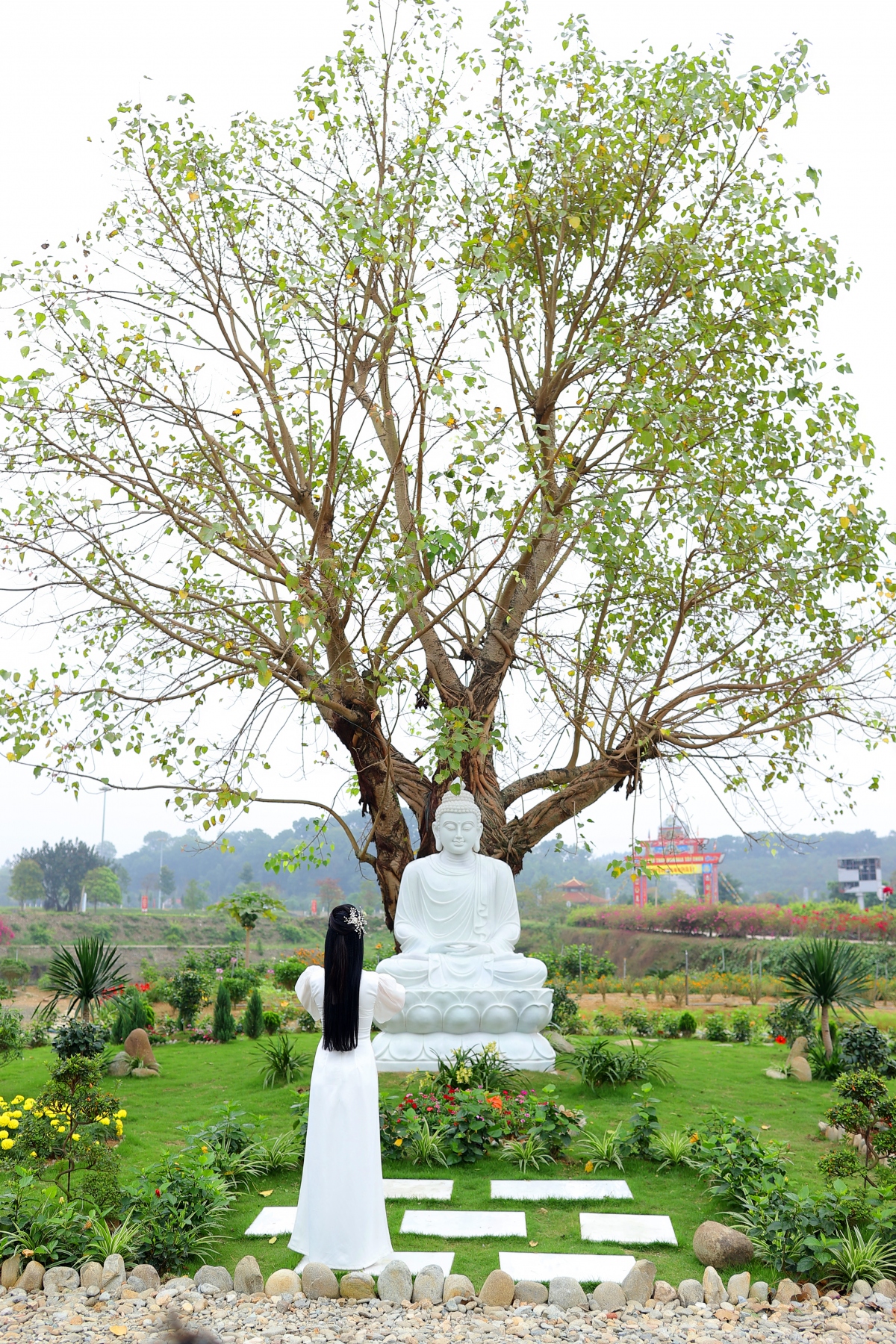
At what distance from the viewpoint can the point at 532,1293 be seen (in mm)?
4219

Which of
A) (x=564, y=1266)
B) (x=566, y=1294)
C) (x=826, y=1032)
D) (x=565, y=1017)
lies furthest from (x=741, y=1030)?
(x=566, y=1294)

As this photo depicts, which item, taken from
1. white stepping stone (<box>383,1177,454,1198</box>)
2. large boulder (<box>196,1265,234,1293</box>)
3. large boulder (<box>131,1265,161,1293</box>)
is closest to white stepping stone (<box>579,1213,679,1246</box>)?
white stepping stone (<box>383,1177,454,1198</box>)

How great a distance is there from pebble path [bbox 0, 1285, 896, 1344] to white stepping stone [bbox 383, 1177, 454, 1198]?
48.4 inches

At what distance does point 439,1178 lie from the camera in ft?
18.7

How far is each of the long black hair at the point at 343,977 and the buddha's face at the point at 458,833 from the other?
4.31 meters

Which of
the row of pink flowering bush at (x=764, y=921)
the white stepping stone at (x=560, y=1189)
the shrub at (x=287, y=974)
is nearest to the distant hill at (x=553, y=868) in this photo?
the row of pink flowering bush at (x=764, y=921)

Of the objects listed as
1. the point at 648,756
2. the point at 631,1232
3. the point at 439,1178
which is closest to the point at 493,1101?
the point at 439,1178

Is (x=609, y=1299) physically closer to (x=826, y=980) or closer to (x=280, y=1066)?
(x=280, y=1066)

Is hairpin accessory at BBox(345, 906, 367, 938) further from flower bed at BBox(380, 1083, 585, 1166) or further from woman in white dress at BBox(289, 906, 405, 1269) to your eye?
flower bed at BBox(380, 1083, 585, 1166)

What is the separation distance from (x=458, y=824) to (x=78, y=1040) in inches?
132

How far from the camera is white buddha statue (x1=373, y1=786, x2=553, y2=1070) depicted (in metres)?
7.93

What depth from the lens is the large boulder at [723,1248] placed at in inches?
179

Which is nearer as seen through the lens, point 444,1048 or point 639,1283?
point 639,1283

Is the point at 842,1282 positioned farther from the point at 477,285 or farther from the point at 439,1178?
the point at 477,285
